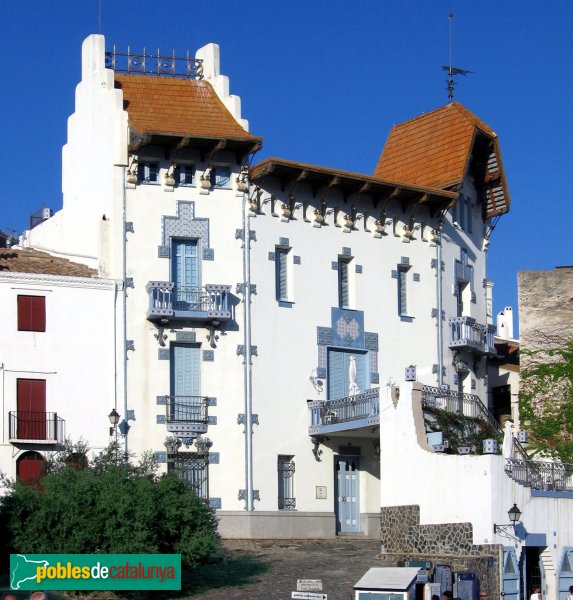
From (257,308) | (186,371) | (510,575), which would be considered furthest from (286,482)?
(510,575)

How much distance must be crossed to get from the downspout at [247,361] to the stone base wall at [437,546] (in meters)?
5.60

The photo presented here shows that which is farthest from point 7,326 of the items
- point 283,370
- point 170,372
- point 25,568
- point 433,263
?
point 433,263

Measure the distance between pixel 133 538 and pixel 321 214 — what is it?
55.6 ft

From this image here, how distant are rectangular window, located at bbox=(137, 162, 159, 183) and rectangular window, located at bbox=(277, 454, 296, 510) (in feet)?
29.9

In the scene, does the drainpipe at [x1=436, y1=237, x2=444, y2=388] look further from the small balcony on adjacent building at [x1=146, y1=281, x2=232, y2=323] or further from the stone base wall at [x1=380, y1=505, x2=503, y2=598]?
the stone base wall at [x1=380, y1=505, x2=503, y2=598]

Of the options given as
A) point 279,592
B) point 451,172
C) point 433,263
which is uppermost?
point 451,172

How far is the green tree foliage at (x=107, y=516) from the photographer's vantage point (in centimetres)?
3147

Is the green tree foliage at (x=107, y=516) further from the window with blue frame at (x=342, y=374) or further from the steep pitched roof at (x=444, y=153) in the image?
the steep pitched roof at (x=444, y=153)

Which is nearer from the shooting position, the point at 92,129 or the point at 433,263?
the point at 92,129

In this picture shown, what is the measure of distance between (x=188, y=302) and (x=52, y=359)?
450 centimetres

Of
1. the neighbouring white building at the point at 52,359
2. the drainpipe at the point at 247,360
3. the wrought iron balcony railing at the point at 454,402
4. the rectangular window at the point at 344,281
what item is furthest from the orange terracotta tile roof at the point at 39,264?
the wrought iron balcony railing at the point at 454,402

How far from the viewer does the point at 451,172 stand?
48.8m

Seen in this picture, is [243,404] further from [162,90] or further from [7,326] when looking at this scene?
[162,90]

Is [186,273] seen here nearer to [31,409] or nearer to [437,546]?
[31,409]
